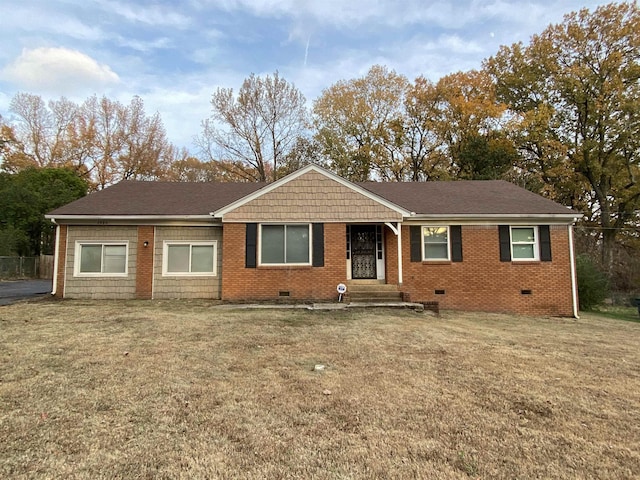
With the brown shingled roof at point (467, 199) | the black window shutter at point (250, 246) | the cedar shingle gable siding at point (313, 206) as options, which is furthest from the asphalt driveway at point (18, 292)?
the brown shingled roof at point (467, 199)

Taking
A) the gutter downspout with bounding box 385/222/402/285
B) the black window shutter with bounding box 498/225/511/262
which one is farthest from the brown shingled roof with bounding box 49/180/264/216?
the black window shutter with bounding box 498/225/511/262

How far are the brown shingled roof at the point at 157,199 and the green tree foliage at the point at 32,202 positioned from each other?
15.7 m

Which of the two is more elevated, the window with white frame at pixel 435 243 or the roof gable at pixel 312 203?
the roof gable at pixel 312 203

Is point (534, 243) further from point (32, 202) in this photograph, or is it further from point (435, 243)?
point (32, 202)

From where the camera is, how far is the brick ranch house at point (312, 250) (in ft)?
38.1

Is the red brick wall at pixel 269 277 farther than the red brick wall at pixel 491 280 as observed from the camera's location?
No

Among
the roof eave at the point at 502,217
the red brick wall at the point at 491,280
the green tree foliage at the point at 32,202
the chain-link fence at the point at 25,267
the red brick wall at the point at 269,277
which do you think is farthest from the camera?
the green tree foliage at the point at 32,202

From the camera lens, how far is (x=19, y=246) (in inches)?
1006

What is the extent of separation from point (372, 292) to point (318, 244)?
2.21m

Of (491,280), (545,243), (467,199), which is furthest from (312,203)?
(545,243)

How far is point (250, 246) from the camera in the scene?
11602 mm

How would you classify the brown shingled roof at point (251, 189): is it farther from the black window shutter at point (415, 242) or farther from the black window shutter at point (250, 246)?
the black window shutter at point (250, 246)

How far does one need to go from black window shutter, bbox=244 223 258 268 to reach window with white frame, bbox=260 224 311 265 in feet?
0.73

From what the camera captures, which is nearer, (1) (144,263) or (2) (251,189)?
(1) (144,263)
